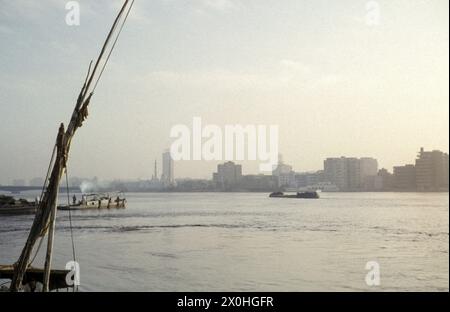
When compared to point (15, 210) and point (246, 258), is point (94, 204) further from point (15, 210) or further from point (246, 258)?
point (246, 258)

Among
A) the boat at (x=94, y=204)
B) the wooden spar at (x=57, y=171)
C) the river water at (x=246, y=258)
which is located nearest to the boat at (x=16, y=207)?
the boat at (x=94, y=204)

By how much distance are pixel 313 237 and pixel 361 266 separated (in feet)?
49.9

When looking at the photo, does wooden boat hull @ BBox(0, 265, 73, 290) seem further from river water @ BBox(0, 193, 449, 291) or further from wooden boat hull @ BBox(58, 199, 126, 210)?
wooden boat hull @ BBox(58, 199, 126, 210)

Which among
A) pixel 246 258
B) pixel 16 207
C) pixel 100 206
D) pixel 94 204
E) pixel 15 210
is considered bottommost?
pixel 246 258

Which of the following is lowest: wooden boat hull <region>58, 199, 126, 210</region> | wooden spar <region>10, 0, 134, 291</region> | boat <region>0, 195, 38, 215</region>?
wooden boat hull <region>58, 199, 126, 210</region>

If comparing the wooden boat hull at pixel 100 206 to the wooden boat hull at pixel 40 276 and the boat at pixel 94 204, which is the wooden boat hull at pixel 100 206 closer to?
the boat at pixel 94 204

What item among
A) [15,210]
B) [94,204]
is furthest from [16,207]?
[94,204]

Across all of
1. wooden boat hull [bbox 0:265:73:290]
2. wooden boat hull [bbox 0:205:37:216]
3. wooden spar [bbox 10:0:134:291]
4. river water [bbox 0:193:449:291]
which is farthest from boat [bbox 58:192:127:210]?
wooden spar [bbox 10:0:134:291]

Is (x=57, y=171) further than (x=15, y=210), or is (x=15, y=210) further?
(x=15, y=210)

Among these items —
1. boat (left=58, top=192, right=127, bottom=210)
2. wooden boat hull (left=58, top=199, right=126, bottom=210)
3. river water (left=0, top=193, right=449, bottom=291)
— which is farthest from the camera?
boat (left=58, top=192, right=127, bottom=210)

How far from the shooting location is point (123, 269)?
2586 cm

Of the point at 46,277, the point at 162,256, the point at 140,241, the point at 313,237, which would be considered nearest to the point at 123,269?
the point at 162,256

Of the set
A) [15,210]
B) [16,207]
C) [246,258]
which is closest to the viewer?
[246,258]
